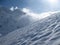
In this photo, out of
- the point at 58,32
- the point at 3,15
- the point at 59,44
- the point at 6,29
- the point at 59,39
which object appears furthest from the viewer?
the point at 3,15

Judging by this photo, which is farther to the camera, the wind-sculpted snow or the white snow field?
the white snow field

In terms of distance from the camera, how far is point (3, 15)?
12300 cm

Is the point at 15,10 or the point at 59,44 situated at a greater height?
the point at 15,10

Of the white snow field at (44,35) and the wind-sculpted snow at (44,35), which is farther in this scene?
the white snow field at (44,35)

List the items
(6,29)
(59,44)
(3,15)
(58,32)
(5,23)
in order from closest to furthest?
(59,44) < (58,32) < (6,29) < (5,23) < (3,15)

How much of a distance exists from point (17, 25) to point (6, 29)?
980 centimetres

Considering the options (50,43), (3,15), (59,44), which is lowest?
(59,44)

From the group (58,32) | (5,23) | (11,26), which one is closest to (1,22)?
(5,23)

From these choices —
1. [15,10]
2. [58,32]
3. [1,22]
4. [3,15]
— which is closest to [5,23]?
[1,22]

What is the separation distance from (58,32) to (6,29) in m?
80.7

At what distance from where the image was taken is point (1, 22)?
115500mm

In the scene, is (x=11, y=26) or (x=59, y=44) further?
(x=11, y=26)

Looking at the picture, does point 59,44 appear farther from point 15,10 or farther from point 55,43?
point 15,10

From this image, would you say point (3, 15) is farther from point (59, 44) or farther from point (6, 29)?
point (59, 44)
